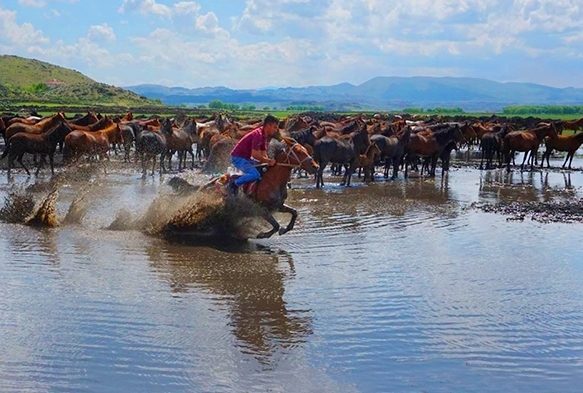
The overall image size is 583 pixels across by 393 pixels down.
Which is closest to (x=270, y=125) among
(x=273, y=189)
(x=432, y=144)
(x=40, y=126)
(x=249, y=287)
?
(x=273, y=189)

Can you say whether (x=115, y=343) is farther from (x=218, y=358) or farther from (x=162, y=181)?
(x=162, y=181)

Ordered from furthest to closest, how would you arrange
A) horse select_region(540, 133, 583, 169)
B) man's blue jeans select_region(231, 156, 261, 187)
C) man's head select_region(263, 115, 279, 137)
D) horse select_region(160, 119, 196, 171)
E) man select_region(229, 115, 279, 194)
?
horse select_region(540, 133, 583, 169)
horse select_region(160, 119, 196, 171)
man's blue jeans select_region(231, 156, 261, 187)
man select_region(229, 115, 279, 194)
man's head select_region(263, 115, 279, 137)

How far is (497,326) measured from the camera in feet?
26.3

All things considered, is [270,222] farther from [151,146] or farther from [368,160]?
[151,146]

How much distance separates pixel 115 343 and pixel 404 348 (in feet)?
8.84

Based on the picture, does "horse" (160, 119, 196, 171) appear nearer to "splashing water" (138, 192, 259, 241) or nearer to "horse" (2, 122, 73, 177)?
"horse" (2, 122, 73, 177)

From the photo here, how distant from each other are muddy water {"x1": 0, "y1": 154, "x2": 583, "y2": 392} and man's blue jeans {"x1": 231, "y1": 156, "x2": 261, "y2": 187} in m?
1.08

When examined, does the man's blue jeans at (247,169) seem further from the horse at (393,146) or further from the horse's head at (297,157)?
the horse at (393,146)

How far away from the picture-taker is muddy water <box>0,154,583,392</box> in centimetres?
642

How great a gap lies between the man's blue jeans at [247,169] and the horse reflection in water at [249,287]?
1068 mm

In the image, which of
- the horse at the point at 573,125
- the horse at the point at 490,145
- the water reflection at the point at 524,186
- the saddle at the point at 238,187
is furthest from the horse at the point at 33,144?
the horse at the point at 573,125

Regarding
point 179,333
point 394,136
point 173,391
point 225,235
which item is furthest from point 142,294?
point 394,136

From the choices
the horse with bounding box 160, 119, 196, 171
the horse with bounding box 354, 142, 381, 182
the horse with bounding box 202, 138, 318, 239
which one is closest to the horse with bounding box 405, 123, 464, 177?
the horse with bounding box 354, 142, 381, 182

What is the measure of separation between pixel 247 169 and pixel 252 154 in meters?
0.35
